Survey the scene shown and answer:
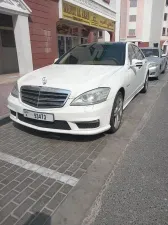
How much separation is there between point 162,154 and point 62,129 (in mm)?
1606

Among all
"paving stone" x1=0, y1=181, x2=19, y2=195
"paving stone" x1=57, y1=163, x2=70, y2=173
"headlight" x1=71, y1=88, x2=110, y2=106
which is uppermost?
"headlight" x1=71, y1=88, x2=110, y2=106

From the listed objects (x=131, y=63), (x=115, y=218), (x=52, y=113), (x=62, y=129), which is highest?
(x=131, y=63)

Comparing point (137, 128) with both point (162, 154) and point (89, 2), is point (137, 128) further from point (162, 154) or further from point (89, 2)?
point (89, 2)

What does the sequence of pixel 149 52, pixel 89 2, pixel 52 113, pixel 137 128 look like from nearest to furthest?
pixel 52 113 → pixel 137 128 → pixel 149 52 → pixel 89 2

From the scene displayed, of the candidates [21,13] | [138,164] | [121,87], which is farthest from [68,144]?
[21,13]

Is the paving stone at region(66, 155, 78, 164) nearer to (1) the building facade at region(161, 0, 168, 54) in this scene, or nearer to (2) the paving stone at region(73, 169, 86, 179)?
(2) the paving stone at region(73, 169, 86, 179)

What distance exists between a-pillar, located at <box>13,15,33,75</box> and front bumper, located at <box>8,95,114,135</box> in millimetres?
5851

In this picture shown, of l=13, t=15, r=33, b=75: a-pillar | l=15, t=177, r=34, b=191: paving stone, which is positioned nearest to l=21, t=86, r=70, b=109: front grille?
l=15, t=177, r=34, b=191: paving stone

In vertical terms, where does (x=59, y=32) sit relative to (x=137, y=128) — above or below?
above

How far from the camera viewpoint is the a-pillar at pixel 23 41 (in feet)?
27.9

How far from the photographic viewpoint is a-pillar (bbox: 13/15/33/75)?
27.9ft

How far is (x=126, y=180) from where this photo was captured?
9.04ft

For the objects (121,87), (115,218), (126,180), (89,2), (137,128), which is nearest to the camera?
(115,218)

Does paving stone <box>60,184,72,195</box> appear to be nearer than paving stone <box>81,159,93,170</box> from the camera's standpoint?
Yes
